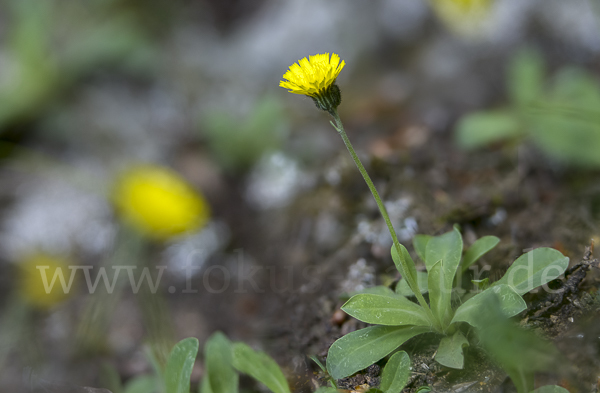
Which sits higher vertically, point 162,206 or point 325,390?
point 162,206

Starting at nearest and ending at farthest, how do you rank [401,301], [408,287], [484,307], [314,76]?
[484,307] → [314,76] → [401,301] → [408,287]

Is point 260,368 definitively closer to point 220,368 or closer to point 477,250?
point 220,368

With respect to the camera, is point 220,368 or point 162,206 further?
point 162,206

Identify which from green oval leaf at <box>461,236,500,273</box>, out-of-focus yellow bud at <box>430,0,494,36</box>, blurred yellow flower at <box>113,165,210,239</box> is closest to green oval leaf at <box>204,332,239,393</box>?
green oval leaf at <box>461,236,500,273</box>

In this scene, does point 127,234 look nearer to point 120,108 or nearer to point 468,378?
point 120,108

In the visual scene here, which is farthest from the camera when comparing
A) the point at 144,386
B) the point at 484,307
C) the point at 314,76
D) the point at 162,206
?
the point at 162,206

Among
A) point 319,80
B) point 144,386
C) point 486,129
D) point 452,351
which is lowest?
point 452,351

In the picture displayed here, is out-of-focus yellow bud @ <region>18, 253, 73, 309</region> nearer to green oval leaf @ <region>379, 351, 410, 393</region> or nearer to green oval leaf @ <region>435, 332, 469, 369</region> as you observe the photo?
green oval leaf @ <region>379, 351, 410, 393</region>

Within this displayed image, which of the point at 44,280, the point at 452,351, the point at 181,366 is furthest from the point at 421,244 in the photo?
the point at 44,280
